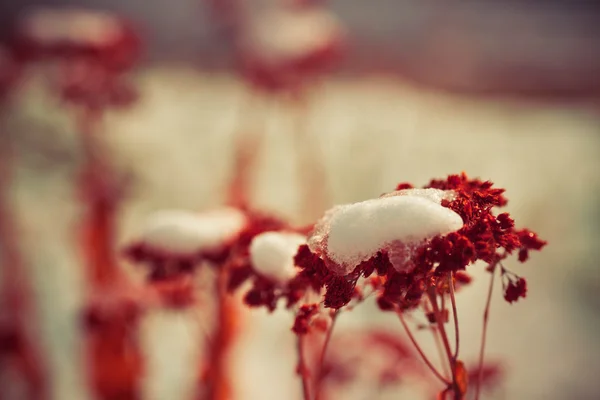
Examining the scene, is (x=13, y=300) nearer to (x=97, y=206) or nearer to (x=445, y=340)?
(x=97, y=206)

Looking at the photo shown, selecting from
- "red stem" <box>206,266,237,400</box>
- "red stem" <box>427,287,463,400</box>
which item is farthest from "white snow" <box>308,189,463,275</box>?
"red stem" <box>206,266,237,400</box>

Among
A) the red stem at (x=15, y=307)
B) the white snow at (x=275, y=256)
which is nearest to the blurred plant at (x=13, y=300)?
Answer: the red stem at (x=15, y=307)

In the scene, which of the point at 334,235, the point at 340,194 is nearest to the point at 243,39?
the point at 340,194

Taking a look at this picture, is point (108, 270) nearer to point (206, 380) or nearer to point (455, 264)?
point (206, 380)

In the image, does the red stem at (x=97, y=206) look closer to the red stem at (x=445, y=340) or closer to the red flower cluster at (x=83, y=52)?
the red flower cluster at (x=83, y=52)

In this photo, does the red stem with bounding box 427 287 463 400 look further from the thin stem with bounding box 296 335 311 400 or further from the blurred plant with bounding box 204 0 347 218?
the blurred plant with bounding box 204 0 347 218

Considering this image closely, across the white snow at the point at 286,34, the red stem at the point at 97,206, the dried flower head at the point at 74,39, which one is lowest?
the red stem at the point at 97,206
